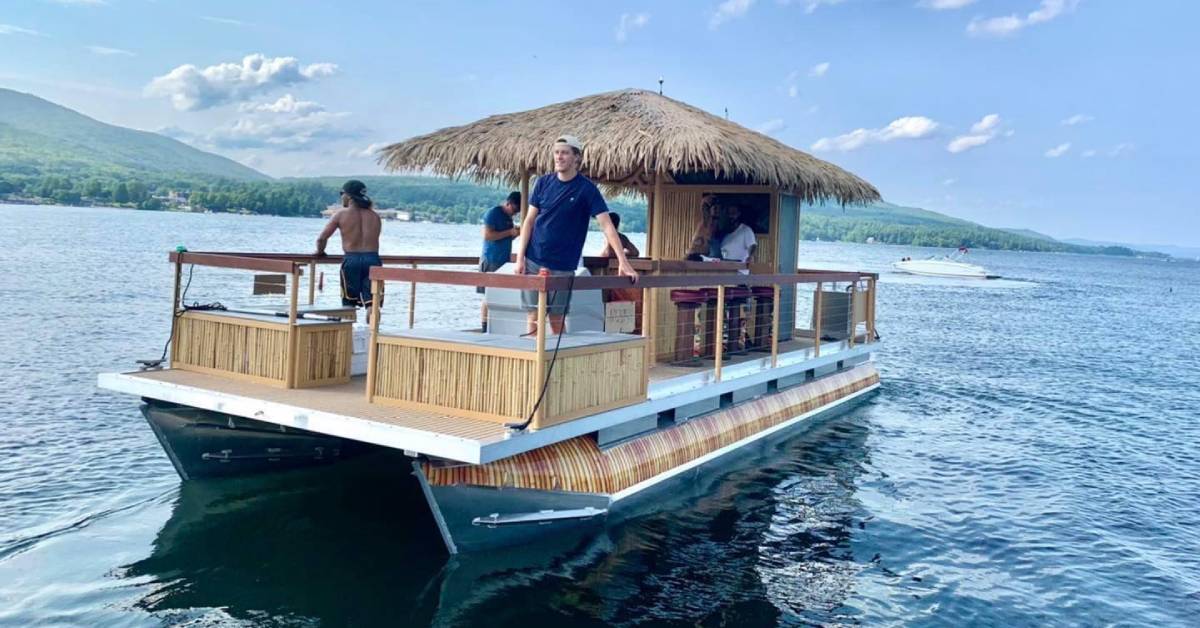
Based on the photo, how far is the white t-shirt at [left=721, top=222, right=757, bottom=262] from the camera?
1248 cm

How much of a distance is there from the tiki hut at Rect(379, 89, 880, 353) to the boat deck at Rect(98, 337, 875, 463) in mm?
2061

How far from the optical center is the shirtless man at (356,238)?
29.8ft

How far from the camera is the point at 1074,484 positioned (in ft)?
37.3

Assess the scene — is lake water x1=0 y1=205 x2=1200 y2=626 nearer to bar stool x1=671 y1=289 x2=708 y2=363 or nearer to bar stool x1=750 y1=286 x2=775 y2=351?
bar stool x1=750 y1=286 x2=775 y2=351

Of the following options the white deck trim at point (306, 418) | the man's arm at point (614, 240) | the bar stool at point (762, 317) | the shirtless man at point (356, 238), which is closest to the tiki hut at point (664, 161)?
the bar stool at point (762, 317)

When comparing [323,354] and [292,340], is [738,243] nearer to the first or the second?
[323,354]

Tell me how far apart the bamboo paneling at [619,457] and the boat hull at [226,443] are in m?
2.65

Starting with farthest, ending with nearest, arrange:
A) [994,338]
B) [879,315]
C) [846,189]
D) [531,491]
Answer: [879,315] < [994,338] < [846,189] < [531,491]

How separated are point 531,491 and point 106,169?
7510 inches

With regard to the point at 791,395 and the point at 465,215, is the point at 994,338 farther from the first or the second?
the point at 465,215

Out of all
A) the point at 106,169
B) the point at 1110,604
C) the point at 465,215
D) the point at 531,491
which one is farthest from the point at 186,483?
the point at 106,169

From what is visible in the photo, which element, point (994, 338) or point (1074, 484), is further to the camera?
point (994, 338)

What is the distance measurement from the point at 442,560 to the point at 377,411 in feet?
4.41

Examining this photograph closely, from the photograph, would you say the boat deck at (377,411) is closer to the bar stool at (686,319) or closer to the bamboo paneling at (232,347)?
the bamboo paneling at (232,347)
